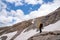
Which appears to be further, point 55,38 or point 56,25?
point 56,25

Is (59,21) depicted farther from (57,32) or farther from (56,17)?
(57,32)

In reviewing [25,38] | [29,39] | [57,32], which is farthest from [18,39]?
[57,32]

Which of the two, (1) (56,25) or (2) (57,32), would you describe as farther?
(1) (56,25)

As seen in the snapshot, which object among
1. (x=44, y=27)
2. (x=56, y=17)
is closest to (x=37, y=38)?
(x=44, y=27)

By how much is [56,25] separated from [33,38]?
5.24 metres

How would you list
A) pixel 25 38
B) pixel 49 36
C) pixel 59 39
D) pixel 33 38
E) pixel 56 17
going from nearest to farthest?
pixel 59 39 < pixel 49 36 < pixel 33 38 < pixel 25 38 < pixel 56 17

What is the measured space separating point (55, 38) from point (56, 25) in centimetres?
604

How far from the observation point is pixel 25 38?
2980 cm

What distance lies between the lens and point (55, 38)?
2405 cm

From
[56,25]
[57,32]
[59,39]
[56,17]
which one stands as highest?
[56,17]

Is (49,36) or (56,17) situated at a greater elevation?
(56,17)

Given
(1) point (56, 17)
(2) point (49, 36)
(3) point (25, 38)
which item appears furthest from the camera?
(1) point (56, 17)

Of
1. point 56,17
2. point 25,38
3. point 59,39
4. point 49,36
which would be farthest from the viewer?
point 56,17

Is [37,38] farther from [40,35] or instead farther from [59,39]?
[59,39]
